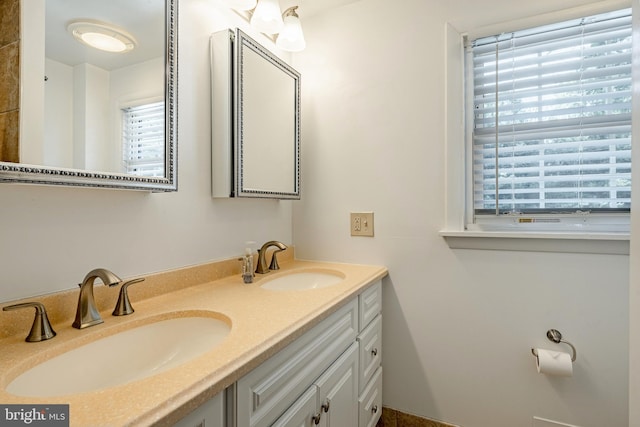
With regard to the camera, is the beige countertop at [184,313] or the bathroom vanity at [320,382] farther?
the bathroom vanity at [320,382]

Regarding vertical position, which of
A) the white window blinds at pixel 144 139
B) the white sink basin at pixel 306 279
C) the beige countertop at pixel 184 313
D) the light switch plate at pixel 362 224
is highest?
the white window blinds at pixel 144 139

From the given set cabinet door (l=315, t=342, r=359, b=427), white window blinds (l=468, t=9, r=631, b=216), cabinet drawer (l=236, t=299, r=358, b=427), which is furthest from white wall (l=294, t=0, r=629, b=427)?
cabinet drawer (l=236, t=299, r=358, b=427)

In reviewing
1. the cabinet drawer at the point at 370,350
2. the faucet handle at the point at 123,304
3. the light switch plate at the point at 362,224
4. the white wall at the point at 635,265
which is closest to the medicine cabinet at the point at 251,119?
the light switch plate at the point at 362,224

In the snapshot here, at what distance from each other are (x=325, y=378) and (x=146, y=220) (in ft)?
2.49

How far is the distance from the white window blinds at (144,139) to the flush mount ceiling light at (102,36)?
17 centimetres

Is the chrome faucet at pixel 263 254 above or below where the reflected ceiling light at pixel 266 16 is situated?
below

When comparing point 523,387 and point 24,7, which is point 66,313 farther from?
point 523,387

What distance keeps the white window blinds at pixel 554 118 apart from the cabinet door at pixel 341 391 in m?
0.92

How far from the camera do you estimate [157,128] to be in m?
1.03

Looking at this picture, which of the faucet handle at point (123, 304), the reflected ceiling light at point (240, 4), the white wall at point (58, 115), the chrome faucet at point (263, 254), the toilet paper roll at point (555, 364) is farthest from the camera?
the chrome faucet at point (263, 254)

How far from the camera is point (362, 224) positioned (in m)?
1.64

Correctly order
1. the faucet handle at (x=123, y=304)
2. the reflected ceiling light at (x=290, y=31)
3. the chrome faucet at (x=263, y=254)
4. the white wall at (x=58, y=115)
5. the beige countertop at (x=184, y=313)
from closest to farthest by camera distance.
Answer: the beige countertop at (x=184, y=313), the white wall at (x=58, y=115), the faucet handle at (x=123, y=304), the chrome faucet at (x=263, y=254), the reflected ceiling light at (x=290, y=31)

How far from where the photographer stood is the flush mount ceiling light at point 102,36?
835 millimetres

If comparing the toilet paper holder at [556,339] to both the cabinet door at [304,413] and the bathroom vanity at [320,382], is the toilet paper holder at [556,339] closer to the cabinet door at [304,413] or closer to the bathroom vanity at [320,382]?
the bathroom vanity at [320,382]
